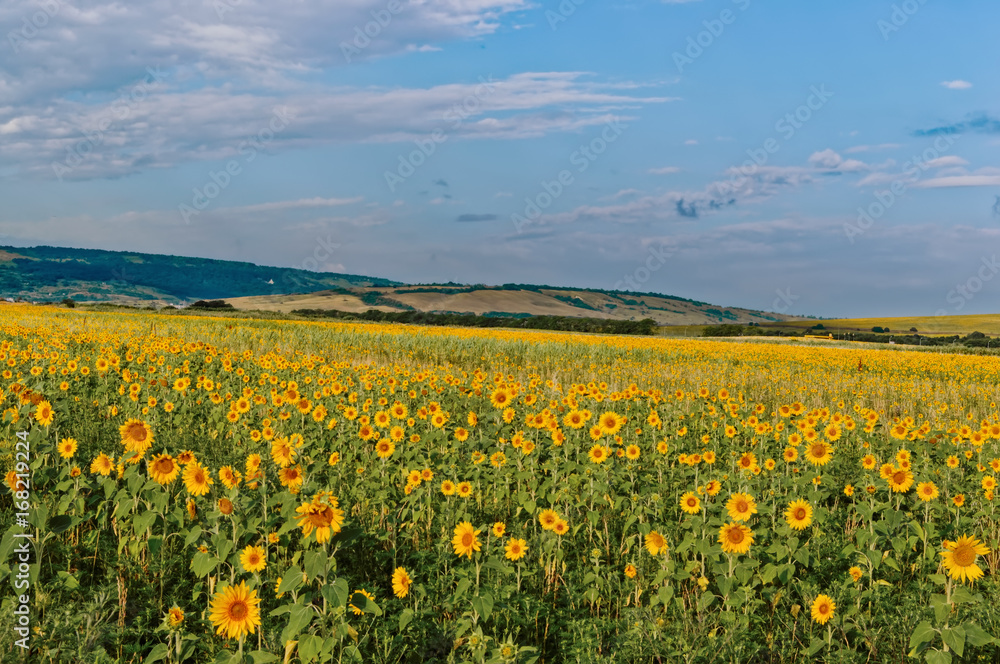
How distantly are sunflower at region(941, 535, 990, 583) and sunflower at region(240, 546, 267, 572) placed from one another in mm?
4179

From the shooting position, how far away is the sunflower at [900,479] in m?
5.20

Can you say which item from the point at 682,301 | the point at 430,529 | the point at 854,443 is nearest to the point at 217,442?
the point at 430,529

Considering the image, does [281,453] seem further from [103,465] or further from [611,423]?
[611,423]

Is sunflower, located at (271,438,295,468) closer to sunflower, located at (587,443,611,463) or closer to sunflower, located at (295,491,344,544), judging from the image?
sunflower, located at (295,491,344,544)

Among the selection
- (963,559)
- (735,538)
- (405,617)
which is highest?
(963,559)

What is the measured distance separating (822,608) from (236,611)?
3.54 m

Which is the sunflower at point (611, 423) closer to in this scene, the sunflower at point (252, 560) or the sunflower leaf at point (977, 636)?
the sunflower leaf at point (977, 636)

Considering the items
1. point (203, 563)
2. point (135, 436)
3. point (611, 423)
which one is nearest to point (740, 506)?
point (611, 423)

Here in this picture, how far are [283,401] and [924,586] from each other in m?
6.83

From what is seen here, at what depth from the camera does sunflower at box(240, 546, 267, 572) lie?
355 centimetres

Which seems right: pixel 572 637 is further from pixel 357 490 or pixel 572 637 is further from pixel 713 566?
pixel 357 490

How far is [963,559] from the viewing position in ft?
12.7

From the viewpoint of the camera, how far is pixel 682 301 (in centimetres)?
17538

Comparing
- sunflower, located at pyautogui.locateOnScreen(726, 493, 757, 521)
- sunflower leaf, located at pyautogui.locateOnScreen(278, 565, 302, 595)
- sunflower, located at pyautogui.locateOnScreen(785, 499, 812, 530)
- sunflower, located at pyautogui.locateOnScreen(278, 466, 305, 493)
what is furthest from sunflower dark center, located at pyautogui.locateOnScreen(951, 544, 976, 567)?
sunflower, located at pyautogui.locateOnScreen(278, 466, 305, 493)
